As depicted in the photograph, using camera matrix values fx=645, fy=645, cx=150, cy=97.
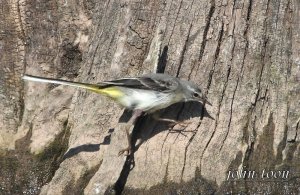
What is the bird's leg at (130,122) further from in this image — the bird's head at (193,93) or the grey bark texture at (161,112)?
the bird's head at (193,93)

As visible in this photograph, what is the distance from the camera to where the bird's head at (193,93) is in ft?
27.2

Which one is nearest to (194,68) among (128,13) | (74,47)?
(128,13)

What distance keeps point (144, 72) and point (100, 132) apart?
100 centimetres

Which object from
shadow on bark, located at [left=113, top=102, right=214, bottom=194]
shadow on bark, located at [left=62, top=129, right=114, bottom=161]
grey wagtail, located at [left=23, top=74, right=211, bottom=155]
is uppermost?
grey wagtail, located at [left=23, top=74, right=211, bottom=155]

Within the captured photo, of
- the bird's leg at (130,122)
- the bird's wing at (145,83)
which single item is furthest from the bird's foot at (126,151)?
the bird's wing at (145,83)

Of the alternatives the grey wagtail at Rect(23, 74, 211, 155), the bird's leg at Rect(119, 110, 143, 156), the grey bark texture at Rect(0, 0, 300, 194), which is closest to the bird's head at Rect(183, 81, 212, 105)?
the grey wagtail at Rect(23, 74, 211, 155)

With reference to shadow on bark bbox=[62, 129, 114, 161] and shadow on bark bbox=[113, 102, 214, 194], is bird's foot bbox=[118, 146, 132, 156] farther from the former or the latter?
shadow on bark bbox=[62, 129, 114, 161]

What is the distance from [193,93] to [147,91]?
23.9 inches

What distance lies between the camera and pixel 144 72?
8727 millimetres

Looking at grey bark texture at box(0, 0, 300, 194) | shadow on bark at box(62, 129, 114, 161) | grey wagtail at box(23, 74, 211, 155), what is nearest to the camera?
grey bark texture at box(0, 0, 300, 194)

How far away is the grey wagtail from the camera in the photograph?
8289 millimetres

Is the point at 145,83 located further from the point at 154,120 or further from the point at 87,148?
the point at 87,148

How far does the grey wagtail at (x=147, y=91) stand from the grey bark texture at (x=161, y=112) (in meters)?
0.23

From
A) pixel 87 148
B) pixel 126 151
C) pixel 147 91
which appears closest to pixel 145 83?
pixel 147 91
